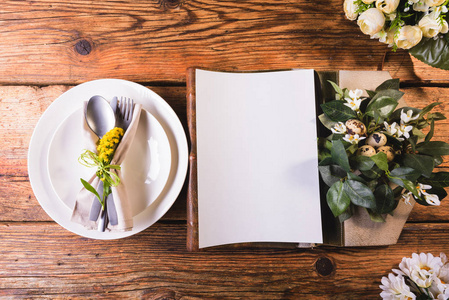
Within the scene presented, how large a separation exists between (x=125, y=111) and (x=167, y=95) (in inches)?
4.8

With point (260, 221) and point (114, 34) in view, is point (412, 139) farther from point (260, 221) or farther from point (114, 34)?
point (114, 34)

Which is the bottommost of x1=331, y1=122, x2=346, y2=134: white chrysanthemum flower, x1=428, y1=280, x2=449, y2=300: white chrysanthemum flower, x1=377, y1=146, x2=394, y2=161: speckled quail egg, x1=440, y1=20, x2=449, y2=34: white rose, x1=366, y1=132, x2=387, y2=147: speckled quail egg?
x1=428, y1=280, x2=449, y2=300: white chrysanthemum flower

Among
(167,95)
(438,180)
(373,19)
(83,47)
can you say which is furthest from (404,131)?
(83,47)

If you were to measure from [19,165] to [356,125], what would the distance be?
Result: 27.5 inches

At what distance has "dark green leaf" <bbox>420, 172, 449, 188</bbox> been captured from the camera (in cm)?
51

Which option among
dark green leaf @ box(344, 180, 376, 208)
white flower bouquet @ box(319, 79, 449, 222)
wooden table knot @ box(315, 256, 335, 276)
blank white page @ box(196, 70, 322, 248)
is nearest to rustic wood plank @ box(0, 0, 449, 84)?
Result: blank white page @ box(196, 70, 322, 248)

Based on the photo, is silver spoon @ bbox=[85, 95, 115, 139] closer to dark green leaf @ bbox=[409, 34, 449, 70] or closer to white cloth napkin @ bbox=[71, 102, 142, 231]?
white cloth napkin @ bbox=[71, 102, 142, 231]

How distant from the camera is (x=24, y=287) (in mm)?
644

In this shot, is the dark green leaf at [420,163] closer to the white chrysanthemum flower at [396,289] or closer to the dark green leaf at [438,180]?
the dark green leaf at [438,180]

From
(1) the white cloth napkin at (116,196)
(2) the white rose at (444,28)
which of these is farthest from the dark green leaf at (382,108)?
(1) the white cloth napkin at (116,196)

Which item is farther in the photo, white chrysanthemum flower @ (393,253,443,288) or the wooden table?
the wooden table

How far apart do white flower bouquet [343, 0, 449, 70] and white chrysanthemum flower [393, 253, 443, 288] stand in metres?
0.38

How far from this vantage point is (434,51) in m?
0.60

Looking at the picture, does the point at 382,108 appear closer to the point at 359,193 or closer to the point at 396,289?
the point at 359,193
